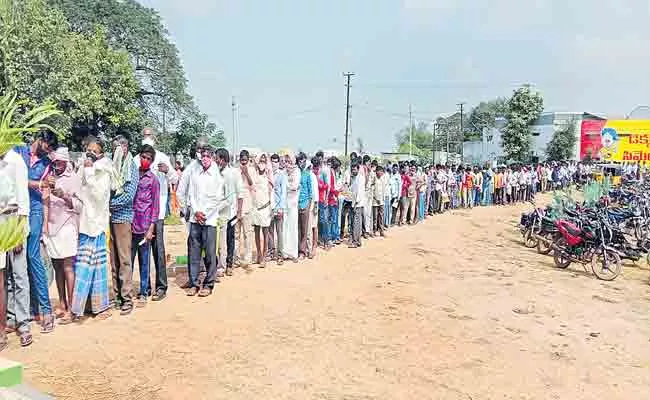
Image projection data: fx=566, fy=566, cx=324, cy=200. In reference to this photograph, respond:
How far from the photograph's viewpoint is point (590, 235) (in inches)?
380

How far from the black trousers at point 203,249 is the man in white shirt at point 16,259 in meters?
2.10

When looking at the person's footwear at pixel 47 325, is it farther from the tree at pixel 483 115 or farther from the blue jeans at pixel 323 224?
the tree at pixel 483 115

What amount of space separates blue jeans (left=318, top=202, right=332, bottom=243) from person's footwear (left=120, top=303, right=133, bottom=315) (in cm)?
508

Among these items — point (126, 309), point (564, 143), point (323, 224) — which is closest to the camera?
point (126, 309)

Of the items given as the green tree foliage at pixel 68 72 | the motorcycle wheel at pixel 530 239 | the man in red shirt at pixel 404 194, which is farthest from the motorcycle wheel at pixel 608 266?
the green tree foliage at pixel 68 72

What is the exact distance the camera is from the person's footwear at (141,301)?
6297mm

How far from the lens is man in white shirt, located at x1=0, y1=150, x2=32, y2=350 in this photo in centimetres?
460

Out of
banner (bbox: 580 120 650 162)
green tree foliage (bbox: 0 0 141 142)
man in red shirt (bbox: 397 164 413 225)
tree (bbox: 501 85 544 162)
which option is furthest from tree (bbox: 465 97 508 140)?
man in red shirt (bbox: 397 164 413 225)

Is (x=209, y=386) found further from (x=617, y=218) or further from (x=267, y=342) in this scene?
(x=617, y=218)

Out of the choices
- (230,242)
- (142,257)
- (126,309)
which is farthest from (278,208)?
(126,309)

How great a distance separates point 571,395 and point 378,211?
8.33 meters

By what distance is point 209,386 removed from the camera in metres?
4.46

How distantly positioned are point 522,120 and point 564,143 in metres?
3.29

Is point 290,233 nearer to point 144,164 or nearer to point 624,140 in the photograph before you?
point 144,164
